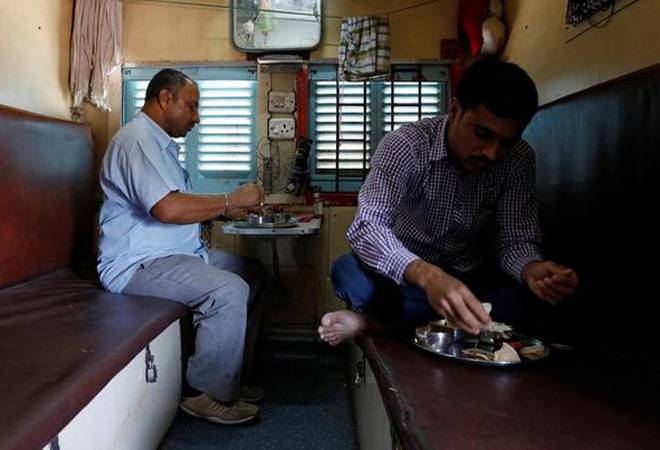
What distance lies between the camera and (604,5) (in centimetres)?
173

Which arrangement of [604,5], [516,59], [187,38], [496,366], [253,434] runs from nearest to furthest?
[496,366], [604,5], [253,434], [516,59], [187,38]

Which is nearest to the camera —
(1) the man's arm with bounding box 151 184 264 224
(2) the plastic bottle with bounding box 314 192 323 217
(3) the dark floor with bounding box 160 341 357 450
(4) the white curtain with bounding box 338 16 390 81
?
(3) the dark floor with bounding box 160 341 357 450

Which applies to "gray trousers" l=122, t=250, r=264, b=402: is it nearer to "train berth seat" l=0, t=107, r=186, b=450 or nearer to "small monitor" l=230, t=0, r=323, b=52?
"train berth seat" l=0, t=107, r=186, b=450

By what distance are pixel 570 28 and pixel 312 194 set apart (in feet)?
5.53

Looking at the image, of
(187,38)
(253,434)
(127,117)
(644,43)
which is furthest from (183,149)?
(644,43)

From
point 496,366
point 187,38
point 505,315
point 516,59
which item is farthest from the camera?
point 187,38

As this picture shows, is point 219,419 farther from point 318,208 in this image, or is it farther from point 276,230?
point 318,208

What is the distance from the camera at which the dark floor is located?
6.07 ft

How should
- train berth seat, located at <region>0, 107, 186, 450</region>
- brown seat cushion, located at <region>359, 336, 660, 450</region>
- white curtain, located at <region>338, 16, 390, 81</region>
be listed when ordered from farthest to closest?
white curtain, located at <region>338, 16, 390, 81</region> < train berth seat, located at <region>0, 107, 186, 450</region> < brown seat cushion, located at <region>359, 336, 660, 450</region>

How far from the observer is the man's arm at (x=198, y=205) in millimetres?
1972

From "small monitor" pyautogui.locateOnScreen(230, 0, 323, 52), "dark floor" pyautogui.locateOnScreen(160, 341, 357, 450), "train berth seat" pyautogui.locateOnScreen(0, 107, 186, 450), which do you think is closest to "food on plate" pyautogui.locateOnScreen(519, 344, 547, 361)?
"dark floor" pyautogui.locateOnScreen(160, 341, 357, 450)

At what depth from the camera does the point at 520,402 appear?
1.00m

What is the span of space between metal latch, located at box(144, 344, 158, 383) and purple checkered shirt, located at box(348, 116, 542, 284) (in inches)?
30.9

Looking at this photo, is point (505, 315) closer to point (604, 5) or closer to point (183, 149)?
point (604, 5)
